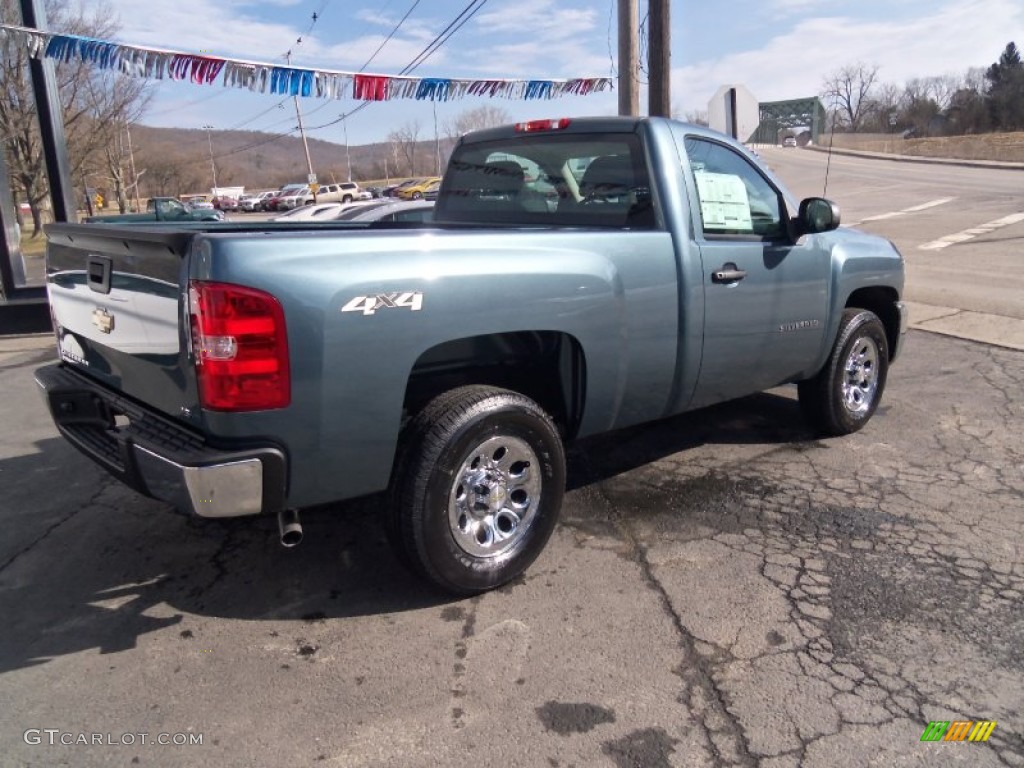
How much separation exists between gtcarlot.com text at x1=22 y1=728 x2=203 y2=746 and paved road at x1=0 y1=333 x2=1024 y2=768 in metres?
0.01

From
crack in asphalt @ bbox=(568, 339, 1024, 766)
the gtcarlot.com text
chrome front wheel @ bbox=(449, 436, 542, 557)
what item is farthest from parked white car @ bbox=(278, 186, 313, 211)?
the gtcarlot.com text

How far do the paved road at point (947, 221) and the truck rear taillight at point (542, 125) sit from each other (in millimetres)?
3739

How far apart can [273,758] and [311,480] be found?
35.0 inches

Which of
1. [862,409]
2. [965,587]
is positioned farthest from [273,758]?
[862,409]

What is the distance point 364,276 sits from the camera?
2.67 meters

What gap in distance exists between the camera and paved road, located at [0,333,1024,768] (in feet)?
7.97

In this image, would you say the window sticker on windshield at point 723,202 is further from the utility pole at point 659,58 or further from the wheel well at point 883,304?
the utility pole at point 659,58

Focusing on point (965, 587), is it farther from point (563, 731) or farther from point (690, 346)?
point (563, 731)

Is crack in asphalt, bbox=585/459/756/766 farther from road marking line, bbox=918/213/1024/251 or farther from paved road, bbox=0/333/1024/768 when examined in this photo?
road marking line, bbox=918/213/1024/251

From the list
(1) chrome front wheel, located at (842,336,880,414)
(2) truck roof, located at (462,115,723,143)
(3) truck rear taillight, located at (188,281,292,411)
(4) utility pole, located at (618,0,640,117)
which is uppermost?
(4) utility pole, located at (618,0,640,117)

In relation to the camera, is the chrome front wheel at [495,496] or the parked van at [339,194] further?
the parked van at [339,194]

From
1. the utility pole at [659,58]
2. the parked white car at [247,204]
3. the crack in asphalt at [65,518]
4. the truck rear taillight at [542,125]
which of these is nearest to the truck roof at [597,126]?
the truck rear taillight at [542,125]

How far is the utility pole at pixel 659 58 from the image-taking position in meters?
10.0

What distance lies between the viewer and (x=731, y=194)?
4180 millimetres
